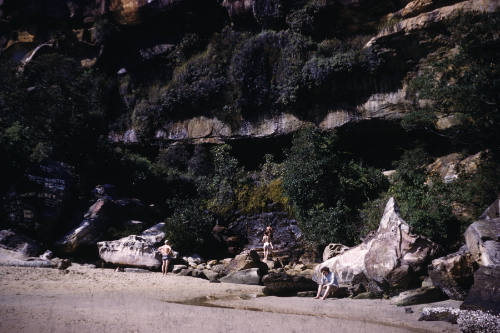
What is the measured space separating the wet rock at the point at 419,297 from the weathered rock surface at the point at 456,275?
0.78 feet

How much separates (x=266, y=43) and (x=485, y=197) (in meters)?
14.3

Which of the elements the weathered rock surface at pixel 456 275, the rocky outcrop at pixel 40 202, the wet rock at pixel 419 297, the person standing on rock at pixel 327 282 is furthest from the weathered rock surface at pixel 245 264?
the rocky outcrop at pixel 40 202

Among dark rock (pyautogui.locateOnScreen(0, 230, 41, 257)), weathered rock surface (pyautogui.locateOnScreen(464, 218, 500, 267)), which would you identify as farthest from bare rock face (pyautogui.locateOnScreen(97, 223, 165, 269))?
weathered rock surface (pyautogui.locateOnScreen(464, 218, 500, 267))

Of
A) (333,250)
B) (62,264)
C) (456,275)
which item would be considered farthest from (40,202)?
(456,275)

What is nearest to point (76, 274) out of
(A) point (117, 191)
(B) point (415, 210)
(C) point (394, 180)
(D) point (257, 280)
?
(D) point (257, 280)

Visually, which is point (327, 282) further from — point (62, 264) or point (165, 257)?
point (62, 264)

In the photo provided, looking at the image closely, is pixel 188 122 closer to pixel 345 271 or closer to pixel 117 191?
pixel 117 191

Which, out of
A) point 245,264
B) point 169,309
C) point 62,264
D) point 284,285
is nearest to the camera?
point 169,309

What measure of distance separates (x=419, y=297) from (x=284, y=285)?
3.34m

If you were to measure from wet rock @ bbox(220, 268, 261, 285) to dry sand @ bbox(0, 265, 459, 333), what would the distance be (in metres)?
0.49

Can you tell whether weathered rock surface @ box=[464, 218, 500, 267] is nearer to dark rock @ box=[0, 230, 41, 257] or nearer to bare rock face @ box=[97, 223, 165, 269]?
bare rock face @ box=[97, 223, 165, 269]

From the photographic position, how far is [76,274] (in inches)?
437

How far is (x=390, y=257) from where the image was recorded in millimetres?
9242

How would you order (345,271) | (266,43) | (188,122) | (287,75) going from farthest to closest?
(188,122)
(266,43)
(287,75)
(345,271)
